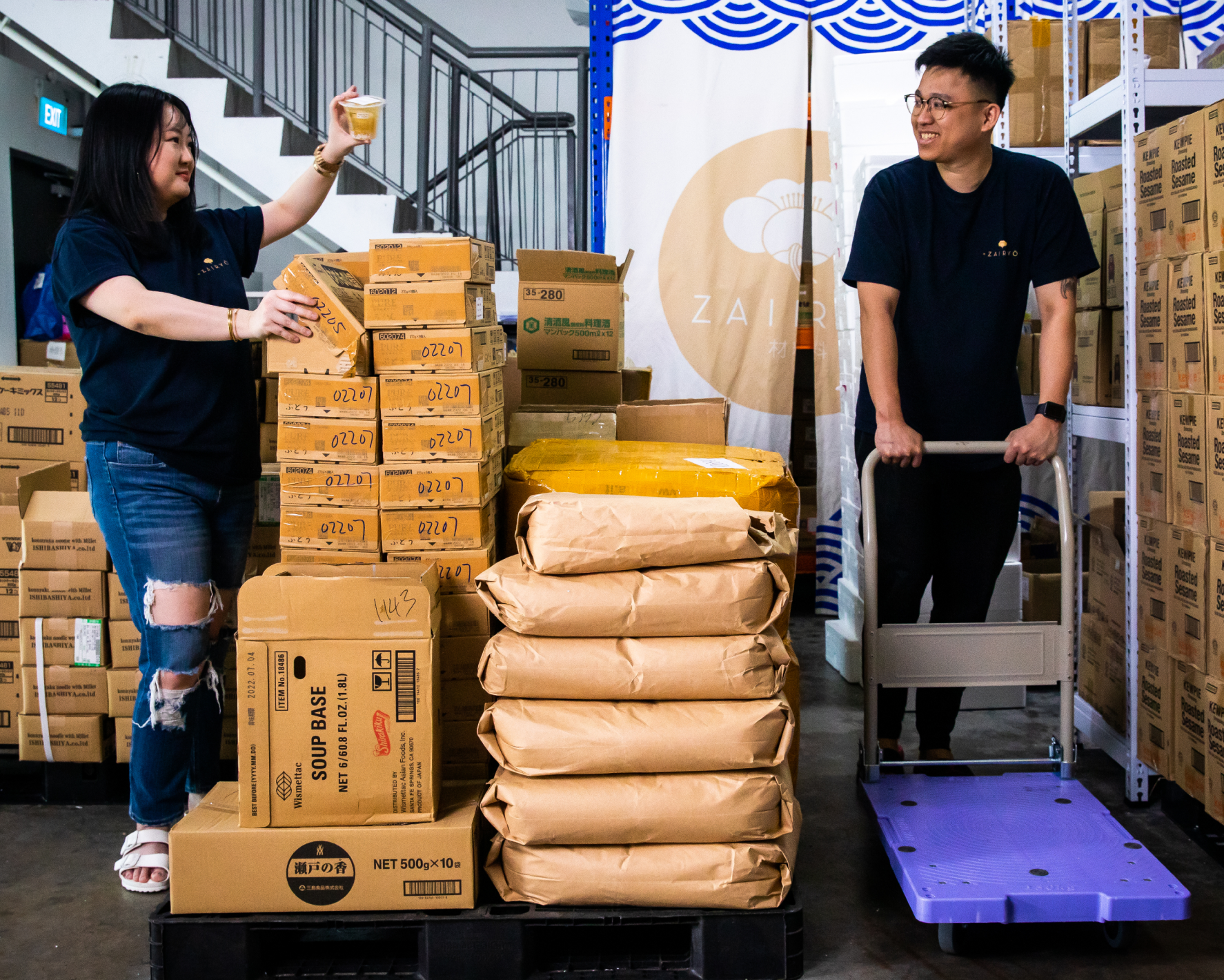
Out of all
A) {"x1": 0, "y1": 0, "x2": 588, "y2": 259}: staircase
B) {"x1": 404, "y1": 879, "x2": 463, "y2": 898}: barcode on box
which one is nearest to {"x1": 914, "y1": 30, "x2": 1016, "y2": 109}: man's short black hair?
{"x1": 404, "y1": 879, "x2": 463, "y2": 898}: barcode on box

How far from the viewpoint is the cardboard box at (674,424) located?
2.86 meters

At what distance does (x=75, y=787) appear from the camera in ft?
9.16

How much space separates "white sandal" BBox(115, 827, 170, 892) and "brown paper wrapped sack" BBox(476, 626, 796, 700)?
0.96 metres

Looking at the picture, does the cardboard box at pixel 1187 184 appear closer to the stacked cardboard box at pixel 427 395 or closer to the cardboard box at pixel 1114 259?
the cardboard box at pixel 1114 259

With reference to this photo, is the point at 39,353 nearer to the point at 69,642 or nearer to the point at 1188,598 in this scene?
the point at 69,642

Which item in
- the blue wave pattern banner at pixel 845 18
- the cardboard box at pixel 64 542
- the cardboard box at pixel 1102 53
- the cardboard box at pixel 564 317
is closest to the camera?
the cardboard box at pixel 64 542

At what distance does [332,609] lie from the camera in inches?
74.5

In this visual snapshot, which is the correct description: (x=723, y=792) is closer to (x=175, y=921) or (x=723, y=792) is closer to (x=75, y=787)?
(x=175, y=921)

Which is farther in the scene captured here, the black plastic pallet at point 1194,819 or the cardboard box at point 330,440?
the black plastic pallet at point 1194,819

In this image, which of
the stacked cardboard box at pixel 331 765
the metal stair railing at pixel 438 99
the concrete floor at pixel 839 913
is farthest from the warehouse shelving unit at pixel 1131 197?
the metal stair railing at pixel 438 99

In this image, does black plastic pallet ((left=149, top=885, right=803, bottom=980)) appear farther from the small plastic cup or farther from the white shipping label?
the small plastic cup

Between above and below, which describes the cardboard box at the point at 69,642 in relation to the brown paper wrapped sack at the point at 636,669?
below

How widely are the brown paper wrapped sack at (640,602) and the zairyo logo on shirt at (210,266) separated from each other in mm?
1033

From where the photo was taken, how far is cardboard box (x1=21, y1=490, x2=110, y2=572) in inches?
108
